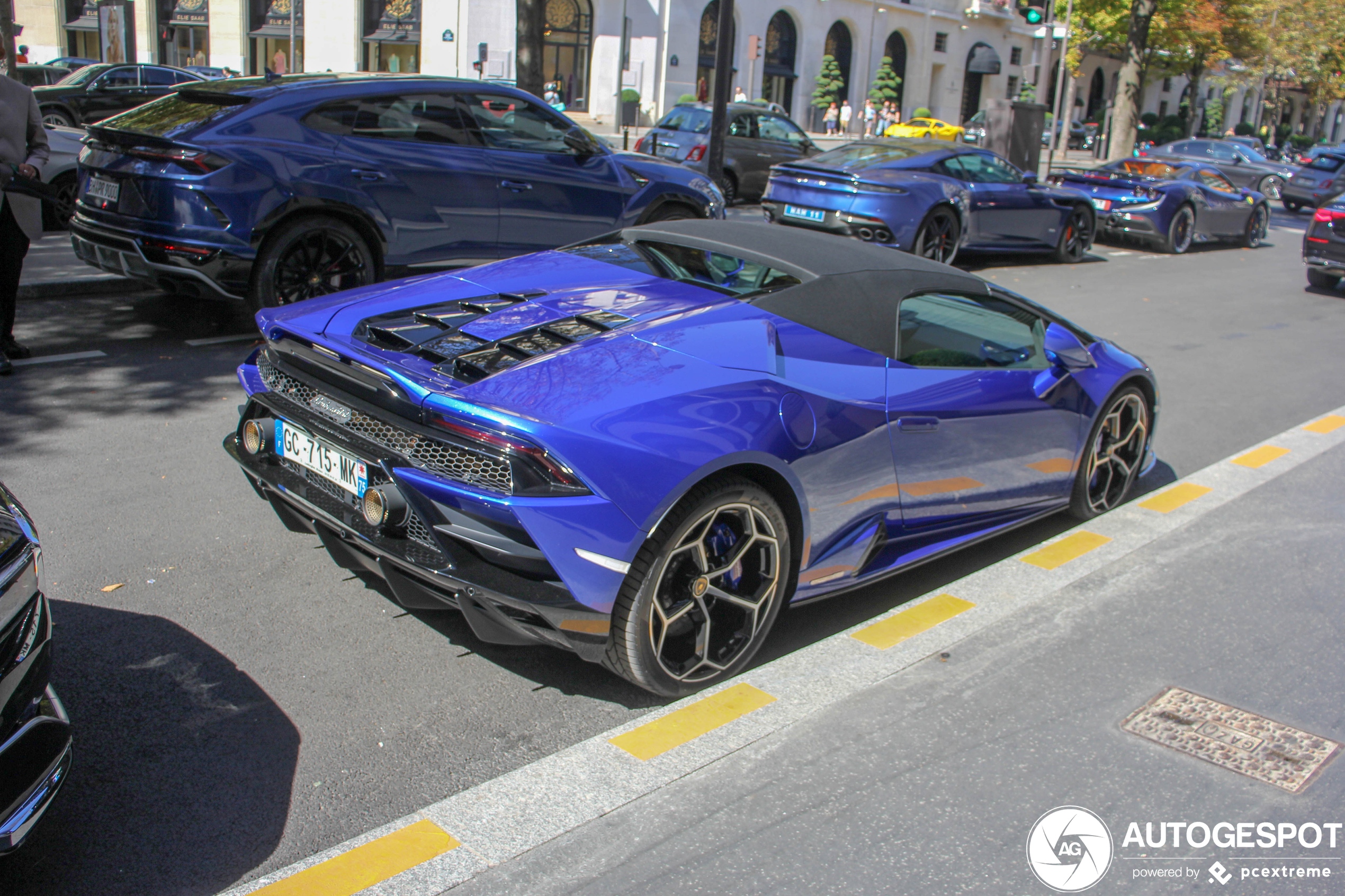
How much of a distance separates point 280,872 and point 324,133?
579 centimetres

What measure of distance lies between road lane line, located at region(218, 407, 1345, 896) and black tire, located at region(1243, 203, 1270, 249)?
16625mm

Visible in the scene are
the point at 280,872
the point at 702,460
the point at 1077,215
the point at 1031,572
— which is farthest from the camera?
the point at 1077,215

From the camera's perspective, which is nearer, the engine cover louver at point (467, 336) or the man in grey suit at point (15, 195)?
the engine cover louver at point (467, 336)

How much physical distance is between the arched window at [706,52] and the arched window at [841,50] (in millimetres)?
7326

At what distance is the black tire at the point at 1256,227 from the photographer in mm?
19328

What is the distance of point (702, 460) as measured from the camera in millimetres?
3107

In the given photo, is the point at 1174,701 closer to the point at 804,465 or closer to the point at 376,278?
the point at 804,465

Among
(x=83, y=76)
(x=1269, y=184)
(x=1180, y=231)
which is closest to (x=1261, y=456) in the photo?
(x=1180, y=231)

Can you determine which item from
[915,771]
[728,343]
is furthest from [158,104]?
[915,771]

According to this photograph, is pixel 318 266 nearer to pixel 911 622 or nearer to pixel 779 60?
pixel 911 622

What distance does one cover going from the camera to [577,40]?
39.3 m

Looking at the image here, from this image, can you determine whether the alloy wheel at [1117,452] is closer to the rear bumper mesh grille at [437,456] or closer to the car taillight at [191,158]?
the rear bumper mesh grille at [437,456]

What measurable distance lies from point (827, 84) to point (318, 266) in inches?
1638

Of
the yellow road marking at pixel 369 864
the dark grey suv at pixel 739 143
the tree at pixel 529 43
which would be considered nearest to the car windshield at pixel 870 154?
the dark grey suv at pixel 739 143
